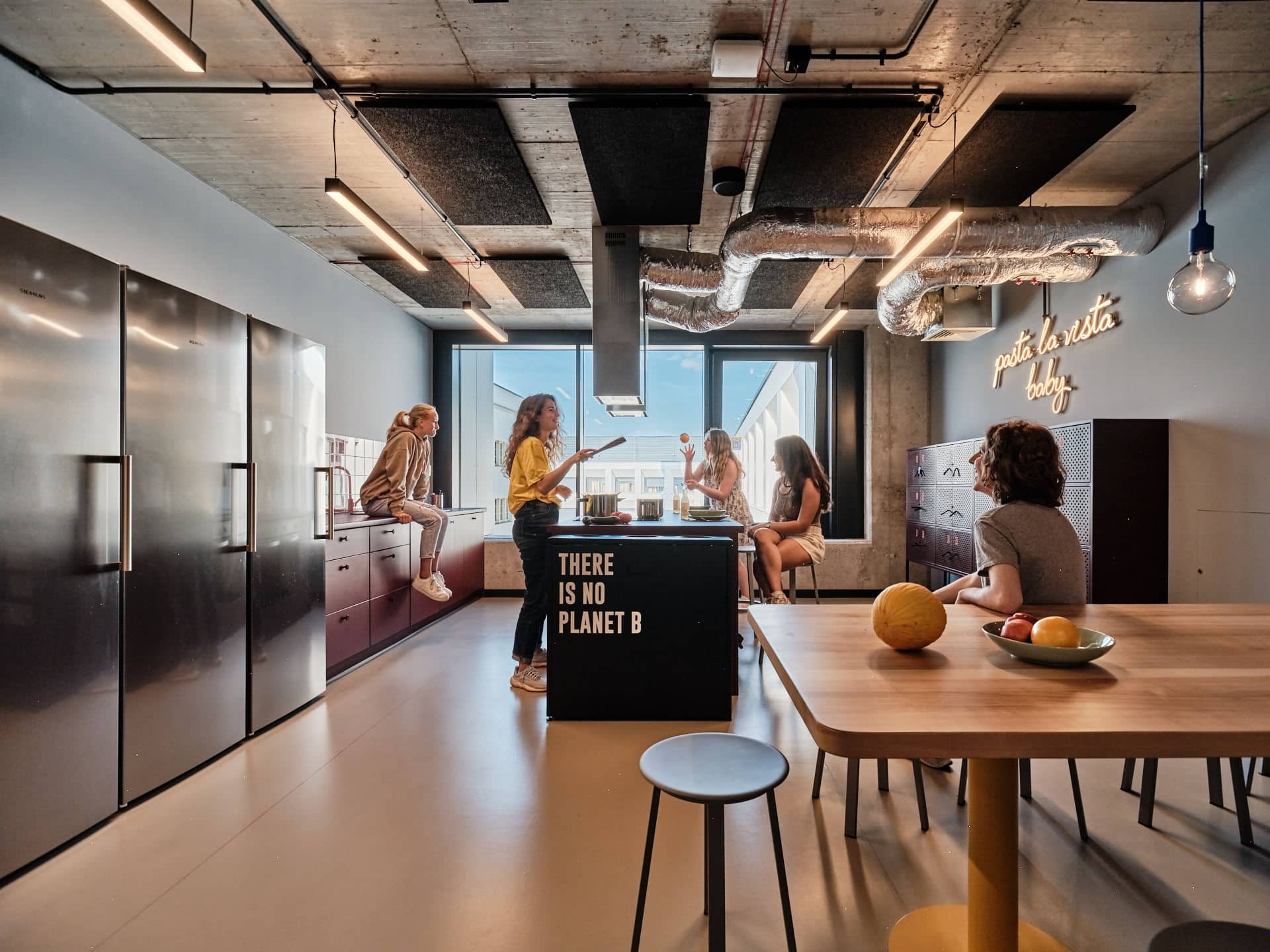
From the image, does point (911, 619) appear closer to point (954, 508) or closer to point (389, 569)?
point (389, 569)

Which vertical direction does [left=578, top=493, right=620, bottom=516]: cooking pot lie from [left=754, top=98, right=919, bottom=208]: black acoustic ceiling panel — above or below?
below

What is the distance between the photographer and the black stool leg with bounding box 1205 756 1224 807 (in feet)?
7.38

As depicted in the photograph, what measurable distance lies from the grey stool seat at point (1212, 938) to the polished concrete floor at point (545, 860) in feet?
2.22

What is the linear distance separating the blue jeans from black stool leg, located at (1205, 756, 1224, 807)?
10.1ft

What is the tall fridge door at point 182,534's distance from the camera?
2.30m

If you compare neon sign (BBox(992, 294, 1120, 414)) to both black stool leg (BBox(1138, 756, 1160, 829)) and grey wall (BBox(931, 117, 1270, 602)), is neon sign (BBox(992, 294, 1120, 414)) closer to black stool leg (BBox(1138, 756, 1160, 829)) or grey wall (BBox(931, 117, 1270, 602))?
grey wall (BBox(931, 117, 1270, 602))

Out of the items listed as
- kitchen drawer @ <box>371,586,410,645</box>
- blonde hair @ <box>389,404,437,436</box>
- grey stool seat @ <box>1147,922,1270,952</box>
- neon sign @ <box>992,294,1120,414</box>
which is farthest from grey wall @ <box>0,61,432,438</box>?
neon sign @ <box>992,294,1120,414</box>

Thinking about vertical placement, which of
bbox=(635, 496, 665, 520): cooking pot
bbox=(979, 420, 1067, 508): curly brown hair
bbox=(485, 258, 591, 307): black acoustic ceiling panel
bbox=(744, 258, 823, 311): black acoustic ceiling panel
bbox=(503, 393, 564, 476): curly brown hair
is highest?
bbox=(485, 258, 591, 307): black acoustic ceiling panel

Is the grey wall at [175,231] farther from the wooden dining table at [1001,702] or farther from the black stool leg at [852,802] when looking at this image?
the black stool leg at [852,802]

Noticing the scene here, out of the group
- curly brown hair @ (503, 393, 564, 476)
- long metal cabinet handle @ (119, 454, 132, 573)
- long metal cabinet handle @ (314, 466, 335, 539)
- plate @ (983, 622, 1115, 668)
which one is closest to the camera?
plate @ (983, 622, 1115, 668)

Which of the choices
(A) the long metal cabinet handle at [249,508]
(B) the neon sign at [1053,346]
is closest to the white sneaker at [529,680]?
(A) the long metal cabinet handle at [249,508]

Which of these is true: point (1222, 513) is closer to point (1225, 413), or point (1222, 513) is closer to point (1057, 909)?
point (1225, 413)

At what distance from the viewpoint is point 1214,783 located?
2.27 m

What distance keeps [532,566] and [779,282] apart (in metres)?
3.36
